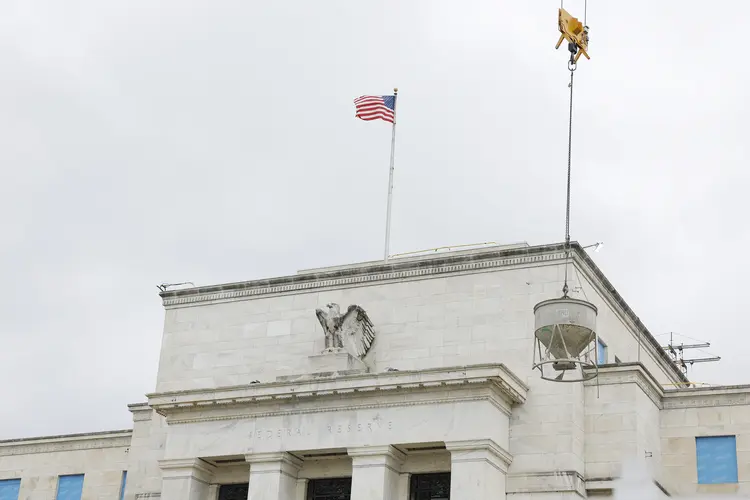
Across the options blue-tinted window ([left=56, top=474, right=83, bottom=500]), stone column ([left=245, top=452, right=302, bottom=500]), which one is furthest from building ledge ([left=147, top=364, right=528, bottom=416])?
blue-tinted window ([left=56, top=474, right=83, bottom=500])

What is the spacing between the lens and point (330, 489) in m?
38.3

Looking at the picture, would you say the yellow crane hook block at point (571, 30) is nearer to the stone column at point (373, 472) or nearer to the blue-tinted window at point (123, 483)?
the stone column at point (373, 472)

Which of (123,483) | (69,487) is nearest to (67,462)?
(69,487)

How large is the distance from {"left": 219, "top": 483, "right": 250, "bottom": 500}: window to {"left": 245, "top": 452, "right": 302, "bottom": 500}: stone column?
1.79 metres

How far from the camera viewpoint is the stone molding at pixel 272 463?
123 ft

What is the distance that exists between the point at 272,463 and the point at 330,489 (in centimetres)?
211

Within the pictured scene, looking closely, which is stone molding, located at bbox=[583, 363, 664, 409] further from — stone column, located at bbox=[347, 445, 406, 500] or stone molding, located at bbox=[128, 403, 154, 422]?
stone molding, located at bbox=[128, 403, 154, 422]

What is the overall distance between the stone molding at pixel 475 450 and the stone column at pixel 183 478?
329 inches

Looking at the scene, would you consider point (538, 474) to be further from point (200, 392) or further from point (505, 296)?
point (200, 392)

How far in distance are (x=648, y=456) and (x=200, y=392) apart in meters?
13.7

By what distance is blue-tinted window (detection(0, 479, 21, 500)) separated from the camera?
4897cm

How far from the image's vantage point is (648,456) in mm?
37594

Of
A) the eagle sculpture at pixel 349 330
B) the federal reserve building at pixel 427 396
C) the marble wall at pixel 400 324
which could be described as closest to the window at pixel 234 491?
the federal reserve building at pixel 427 396

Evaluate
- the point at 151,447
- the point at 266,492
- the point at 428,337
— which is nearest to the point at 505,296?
the point at 428,337
